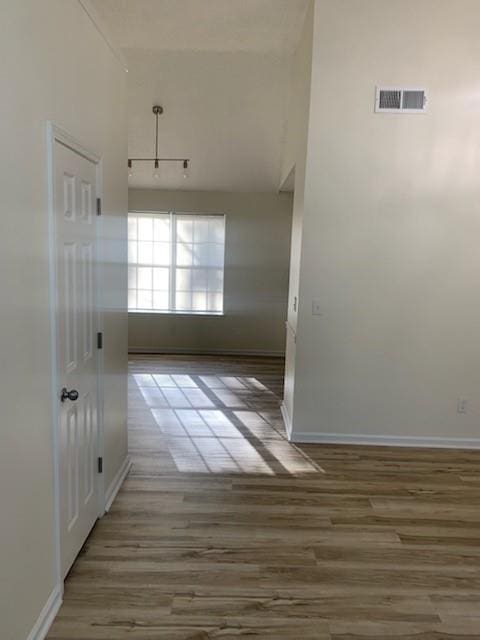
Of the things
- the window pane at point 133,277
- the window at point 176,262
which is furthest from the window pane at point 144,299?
the window pane at point 133,277

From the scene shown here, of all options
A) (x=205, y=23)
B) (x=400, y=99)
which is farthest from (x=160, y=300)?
(x=400, y=99)

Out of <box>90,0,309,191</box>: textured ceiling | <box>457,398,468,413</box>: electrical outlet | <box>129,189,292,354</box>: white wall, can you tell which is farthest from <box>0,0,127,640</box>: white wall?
<box>129,189,292,354</box>: white wall

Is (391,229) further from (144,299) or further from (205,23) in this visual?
(144,299)

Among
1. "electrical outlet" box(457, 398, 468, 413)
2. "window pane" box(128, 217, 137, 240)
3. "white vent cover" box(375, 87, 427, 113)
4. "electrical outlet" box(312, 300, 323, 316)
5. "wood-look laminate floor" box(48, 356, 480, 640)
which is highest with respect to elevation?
"white vent cover" box(375, 87, 427, 113)

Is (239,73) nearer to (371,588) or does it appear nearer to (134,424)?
(134,424)

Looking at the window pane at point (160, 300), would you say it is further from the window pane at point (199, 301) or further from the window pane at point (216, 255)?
the window pane at point (216, 255)

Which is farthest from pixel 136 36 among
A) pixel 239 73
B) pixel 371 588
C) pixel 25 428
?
pixel 371 588

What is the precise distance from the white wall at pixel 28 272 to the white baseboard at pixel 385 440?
7.91 feet

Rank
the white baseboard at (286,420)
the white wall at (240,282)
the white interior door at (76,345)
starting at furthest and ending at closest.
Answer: the white wall at (240,282) < the white baseboard at (286,420) < the white interior door at (76,345)

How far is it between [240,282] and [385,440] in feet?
12.1

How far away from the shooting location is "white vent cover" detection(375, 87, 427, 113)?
3.49 metres

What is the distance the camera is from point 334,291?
374cm

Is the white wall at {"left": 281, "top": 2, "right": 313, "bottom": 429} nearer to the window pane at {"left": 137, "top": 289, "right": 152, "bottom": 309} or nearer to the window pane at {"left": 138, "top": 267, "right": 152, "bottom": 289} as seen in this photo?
the window pane at {"left": 138, "top": 267, "right": 152, "bottom": 289}

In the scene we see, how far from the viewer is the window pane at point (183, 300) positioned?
704 cm
